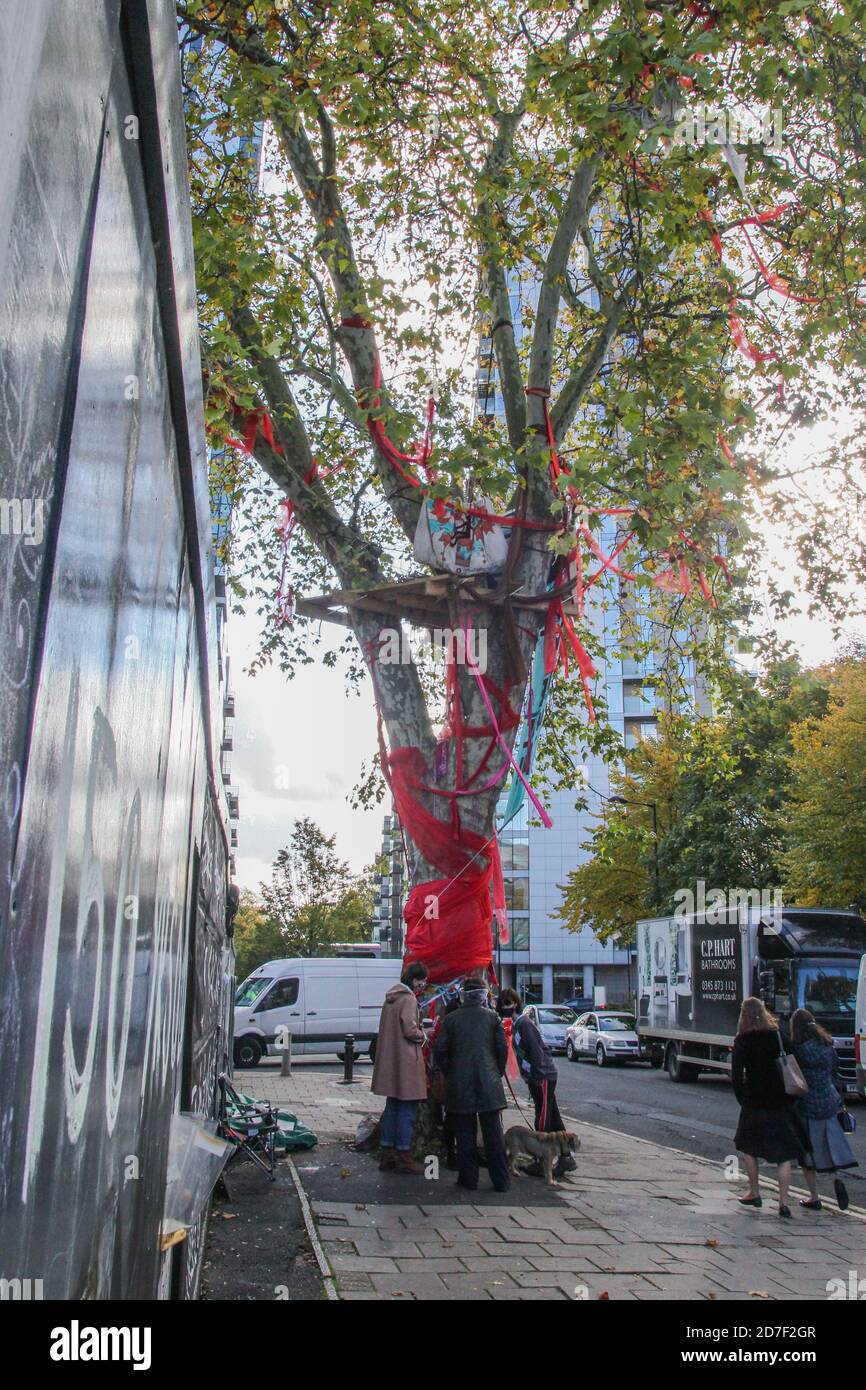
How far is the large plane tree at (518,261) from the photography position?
8.69 m

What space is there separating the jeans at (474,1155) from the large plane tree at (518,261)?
2397 mm

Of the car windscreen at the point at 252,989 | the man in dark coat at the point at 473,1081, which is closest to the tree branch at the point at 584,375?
the man in dark coat at the point at 473,1081

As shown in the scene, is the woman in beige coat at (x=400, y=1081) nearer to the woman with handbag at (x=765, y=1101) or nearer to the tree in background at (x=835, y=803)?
the woman with handbag at (x=765, y=1101)

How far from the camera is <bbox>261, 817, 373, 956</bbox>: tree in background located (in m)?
46.9

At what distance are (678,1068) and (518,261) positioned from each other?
1840 cm

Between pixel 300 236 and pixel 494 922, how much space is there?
306 inches

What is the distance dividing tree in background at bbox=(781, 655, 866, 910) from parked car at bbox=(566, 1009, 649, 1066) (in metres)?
6.39

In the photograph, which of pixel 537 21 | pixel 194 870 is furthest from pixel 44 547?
pixel 537 21

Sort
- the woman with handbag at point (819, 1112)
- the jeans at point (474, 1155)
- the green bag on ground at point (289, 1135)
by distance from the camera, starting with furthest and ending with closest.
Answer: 1. the green bag on ground at point (289, 1135)
2. the woman with handbag at point (819, 1112)
3. the jeans at point (474, 1155)

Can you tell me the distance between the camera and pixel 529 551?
1077 centimetres

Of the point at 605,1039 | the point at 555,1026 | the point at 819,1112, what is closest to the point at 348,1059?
the point at 819,1112

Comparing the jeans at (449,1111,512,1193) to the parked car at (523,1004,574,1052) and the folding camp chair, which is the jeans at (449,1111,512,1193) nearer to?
the folding camp chair

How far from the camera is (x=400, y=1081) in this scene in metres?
9.92

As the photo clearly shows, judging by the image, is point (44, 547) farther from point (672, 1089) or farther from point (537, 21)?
point (672, 1089)
